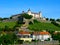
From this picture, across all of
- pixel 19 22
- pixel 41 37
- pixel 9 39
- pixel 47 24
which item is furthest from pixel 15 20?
pixel 9 39

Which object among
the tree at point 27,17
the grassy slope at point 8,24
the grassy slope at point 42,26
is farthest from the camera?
the tree at point 27,17

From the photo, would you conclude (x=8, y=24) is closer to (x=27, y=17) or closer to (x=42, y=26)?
(x=27, y=17)

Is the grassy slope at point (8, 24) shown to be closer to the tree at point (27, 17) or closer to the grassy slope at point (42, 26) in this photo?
the tree at point (27, 17)

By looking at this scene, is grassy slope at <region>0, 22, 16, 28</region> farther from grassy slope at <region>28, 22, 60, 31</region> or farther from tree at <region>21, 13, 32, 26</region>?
grassy slope at <region>28, 22, 60, 31</region>

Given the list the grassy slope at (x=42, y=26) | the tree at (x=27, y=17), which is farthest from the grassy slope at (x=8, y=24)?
the grassy slope at (x=42, y=26)

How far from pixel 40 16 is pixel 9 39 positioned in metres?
47.4

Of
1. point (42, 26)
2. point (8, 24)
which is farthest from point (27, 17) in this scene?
point (42, 26)

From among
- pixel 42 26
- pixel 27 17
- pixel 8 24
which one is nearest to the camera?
A: pixel 42 26

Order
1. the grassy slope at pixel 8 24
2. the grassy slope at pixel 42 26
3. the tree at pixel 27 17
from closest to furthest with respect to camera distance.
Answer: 1. the grassy slope at pixel 42 26
2. the grassy slope at pixel 8 24
3. the tree at pixel 27 17

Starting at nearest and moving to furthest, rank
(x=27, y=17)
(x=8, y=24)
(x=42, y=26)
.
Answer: (x=42, y=26) → (x=8, y=24) → (x=27, y=17)

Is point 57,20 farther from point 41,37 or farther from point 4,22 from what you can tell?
point 41,37

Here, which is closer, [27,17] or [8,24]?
[8,24]

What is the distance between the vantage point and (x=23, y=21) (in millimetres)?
74625

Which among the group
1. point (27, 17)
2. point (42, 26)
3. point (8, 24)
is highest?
point (27, 17)
